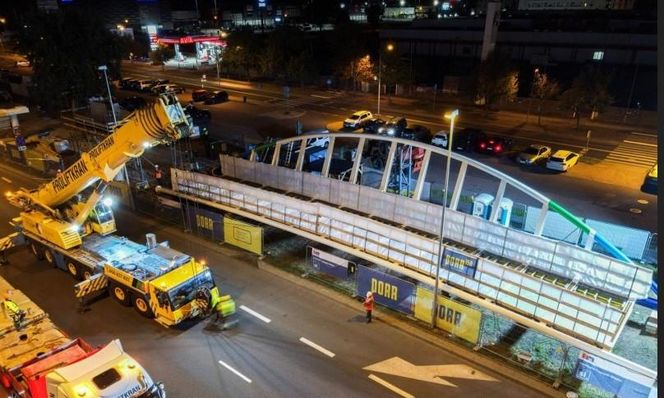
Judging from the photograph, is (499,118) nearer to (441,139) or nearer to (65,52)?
(441,139)

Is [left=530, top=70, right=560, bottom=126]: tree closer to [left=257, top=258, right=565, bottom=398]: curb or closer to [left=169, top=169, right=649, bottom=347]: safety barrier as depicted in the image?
[left=169, top=169, right=649, bottom=347]: safety barrier

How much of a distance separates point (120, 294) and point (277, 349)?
7.07 m

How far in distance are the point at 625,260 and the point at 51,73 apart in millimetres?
53965

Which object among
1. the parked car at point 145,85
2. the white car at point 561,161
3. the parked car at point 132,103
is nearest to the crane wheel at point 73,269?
the white car at point 561,161

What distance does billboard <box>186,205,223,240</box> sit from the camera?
23.7 meters

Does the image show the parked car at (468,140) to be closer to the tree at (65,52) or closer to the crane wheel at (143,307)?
the crane wheel at (143,307)

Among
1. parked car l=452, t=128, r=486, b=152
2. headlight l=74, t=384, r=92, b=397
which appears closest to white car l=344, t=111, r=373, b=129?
parked car l=452, t=128, r=486, b=152

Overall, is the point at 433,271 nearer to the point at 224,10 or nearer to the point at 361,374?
the point at 361,374

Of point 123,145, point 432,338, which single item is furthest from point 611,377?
point 123,145

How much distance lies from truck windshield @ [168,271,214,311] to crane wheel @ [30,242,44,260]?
9851 mm

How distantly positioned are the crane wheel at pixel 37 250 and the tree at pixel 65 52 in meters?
32.7

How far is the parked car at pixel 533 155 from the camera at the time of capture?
33844 millimetres

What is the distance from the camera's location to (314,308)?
18.7 meters

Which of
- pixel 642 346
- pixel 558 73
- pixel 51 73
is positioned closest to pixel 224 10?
pixel 51 73
